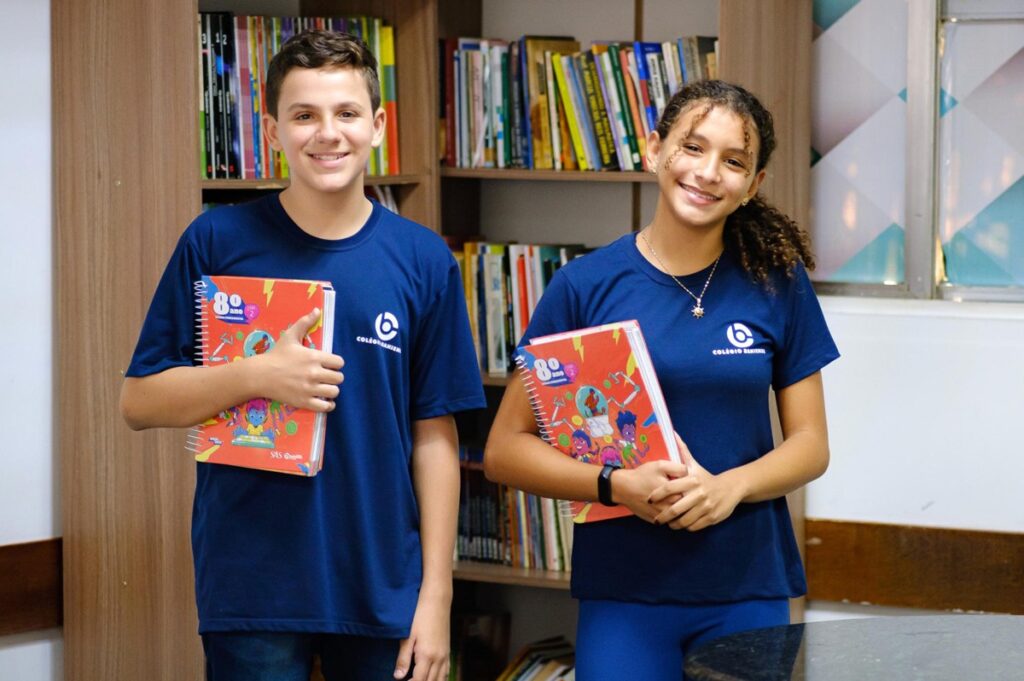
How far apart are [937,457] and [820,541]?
1.01 feet

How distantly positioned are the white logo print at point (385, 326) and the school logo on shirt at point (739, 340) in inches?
17.9

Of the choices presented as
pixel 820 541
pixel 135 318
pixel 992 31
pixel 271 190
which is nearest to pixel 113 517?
pixel 135 318

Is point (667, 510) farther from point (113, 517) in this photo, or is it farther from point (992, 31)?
point (992, 31)

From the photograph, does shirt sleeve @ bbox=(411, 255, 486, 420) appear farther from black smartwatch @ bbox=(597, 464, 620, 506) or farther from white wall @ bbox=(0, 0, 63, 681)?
white wall @ bbox=(0, 0, 63, 681)

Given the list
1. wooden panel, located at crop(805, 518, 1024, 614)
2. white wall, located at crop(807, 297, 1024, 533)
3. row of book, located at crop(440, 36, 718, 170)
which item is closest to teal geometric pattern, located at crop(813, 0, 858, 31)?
row of book, located at crop(440, 36, 718, 170)

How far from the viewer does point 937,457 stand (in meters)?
2.88

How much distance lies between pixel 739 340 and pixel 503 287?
4.16ft

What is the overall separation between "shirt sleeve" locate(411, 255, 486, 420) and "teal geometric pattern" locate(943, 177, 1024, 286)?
1.49 meters

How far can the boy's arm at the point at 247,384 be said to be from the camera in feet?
5.68

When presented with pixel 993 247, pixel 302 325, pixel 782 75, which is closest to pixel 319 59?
pixel 302 325

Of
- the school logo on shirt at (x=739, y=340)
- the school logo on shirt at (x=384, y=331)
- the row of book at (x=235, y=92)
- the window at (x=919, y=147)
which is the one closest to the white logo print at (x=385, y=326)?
the school logo on shirt at (x=384, y=331)

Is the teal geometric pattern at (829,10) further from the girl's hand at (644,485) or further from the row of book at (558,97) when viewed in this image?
the girl's hand at (644,485)

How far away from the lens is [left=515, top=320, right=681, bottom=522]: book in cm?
181

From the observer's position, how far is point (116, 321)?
8.68 ft
